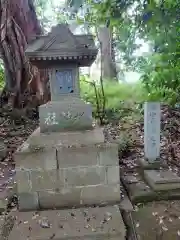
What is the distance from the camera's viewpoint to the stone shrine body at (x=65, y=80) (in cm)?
318

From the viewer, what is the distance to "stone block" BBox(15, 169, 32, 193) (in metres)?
3.14

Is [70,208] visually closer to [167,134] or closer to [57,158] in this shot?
[57,158]

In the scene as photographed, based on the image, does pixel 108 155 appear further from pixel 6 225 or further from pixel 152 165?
pixel 6 225

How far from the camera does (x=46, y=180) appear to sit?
317cm

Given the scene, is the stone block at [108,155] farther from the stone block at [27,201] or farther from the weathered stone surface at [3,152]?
the weathered stone surface at [3,152]

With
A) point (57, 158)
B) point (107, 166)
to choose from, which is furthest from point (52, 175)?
point (107, 166)

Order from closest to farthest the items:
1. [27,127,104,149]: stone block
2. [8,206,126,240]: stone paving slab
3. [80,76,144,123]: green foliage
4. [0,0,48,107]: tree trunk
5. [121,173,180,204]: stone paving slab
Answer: [8,206,126,240]: stone paving slab
[27,127,104,149]: stone block
[121,173,180,204]: stone paving slab
[0,0,48,107]: tree trunk
[80,76,144,123]: green foliage

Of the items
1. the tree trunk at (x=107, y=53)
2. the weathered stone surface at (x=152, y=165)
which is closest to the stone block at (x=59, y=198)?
the weathered stone surface at (x=152, y=165)

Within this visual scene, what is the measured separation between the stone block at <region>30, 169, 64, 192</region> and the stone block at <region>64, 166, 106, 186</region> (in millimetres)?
91

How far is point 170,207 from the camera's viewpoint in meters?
3.18

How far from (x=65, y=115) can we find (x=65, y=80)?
43 centimetres

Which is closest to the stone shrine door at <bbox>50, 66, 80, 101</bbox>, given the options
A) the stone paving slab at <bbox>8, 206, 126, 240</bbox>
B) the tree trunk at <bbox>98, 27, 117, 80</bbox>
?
the stone paving slab at <bbox>8, 206, 126, 240</bbox>

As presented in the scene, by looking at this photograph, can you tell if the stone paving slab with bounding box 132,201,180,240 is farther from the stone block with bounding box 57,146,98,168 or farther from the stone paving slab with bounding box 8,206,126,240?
the stone block with bounding box 57,146,98,168

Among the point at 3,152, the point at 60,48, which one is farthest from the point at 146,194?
the point at 3,152
